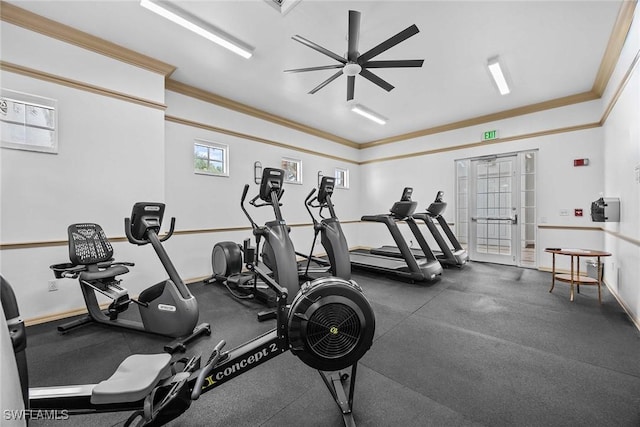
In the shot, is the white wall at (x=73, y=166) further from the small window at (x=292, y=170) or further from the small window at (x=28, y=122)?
the small window at (x=292, y=170)

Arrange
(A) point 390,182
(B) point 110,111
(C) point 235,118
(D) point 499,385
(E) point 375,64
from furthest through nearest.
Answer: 1. (A) point 390,182
2. (C) point 235,118
3. (B) point 110,111
4. (E) point 375,64
5. (D) point 499,385

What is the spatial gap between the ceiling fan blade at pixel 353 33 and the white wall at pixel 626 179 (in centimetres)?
282

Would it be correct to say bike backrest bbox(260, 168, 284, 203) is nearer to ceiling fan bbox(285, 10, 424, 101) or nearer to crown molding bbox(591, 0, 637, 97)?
ceiling fan bbox(285, 10, 424, 101)

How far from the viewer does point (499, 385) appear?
1859mm

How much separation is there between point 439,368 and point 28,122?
491 cm

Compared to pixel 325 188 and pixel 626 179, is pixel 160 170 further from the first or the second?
pixel 626 179

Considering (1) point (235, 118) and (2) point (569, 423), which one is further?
(1) point (235, 118)

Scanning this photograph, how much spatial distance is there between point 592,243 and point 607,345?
3.40 meters

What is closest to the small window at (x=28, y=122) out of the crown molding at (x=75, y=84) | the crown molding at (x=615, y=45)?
the crown molding at (x=75, y=84)

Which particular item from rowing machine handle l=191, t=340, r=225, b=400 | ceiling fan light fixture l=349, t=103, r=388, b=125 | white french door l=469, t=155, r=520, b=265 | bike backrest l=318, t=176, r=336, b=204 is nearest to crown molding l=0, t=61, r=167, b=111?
bike backrest l=318, t=176, r=336, b=204

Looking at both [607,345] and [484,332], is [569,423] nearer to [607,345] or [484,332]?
[484,332]

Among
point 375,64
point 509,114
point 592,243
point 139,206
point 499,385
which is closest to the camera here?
point 499,385

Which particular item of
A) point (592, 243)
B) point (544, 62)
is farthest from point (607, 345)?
point (544, 62)

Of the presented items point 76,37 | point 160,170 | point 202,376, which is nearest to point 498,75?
point 202,376
